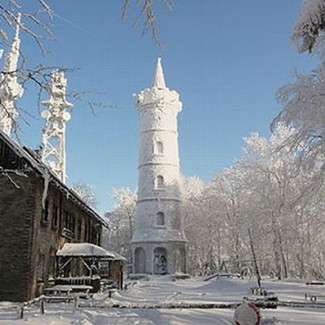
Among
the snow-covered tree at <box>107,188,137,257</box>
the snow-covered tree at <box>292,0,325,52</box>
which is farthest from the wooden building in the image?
the snow-covered tree at <box>107,188,137,257</box>

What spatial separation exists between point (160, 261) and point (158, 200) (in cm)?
722

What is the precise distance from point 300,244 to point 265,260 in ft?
34.6

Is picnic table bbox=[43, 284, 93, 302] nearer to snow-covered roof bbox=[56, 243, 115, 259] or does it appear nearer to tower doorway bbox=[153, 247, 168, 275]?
snow-covered roof bbox=[56, 243, 115, 259]

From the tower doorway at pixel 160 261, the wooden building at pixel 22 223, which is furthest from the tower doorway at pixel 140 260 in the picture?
the wooden building at pixel 22 223

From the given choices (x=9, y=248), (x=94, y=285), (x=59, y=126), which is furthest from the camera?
(x=59, y=126)

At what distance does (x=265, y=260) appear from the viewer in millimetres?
54938

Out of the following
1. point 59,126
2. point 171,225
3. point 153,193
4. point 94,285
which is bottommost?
point 94,285

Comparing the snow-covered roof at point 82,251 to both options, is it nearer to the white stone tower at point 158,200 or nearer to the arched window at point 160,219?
the white stone tower at point 158,200

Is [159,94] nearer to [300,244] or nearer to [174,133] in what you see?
[174,133]

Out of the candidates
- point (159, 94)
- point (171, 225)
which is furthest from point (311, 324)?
point (159, 94)

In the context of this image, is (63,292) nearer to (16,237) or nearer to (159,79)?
(16,237)

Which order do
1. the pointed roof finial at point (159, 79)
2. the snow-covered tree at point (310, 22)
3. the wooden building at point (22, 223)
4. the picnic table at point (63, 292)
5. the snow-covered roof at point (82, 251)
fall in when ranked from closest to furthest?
1. the snow-covered tree at point (310, 22)
2. the picnic table at point (63, 292)
3. the wooden building at point (22, 223)
4. the snow-covered roof at point (82, 251)
5. the pointed roof finial at point (159, 79)

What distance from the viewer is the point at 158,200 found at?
181 feet

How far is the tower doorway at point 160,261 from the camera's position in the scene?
5468 centimetres
